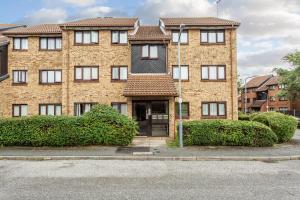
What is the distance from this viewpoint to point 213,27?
22922 millimetres

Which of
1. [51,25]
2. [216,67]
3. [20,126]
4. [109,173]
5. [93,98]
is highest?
[51,25]

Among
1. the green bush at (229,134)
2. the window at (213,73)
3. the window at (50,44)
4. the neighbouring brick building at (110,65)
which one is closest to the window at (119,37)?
the neighbouring brick building at (110,65)

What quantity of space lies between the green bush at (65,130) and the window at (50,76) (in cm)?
822

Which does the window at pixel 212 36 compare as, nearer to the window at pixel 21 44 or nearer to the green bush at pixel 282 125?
the green bush at pixel 282 125

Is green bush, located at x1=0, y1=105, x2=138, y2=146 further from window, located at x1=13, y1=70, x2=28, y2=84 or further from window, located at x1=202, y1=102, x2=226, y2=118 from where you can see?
window, located at x1=202, y1=102, x2=226, y2=118

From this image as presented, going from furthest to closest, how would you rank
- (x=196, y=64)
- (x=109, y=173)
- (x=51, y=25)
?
(x=51, y=25)
(x=196, y=64)
(x=109, y=173)

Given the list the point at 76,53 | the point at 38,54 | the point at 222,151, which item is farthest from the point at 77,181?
the point at 38,54

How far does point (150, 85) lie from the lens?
20.2 meters

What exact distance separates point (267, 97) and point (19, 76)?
51.1m

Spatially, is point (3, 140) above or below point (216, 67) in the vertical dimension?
below

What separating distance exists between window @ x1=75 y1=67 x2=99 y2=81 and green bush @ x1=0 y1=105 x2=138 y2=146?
7.21 m

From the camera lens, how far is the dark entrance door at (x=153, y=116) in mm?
20516

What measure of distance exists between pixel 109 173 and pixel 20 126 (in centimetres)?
773

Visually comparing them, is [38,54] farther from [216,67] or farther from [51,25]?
[216,67]
